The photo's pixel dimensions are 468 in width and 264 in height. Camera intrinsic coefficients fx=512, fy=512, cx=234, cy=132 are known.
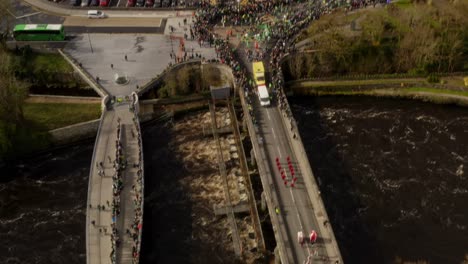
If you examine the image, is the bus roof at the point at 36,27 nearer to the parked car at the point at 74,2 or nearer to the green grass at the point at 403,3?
the parked car at the point at 74,2

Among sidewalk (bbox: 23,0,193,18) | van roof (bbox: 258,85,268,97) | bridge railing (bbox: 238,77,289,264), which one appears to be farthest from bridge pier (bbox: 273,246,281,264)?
sidewalk (bbox: 23,0,193,18)

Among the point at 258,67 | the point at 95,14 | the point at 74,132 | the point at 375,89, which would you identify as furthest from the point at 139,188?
the point at 95,14

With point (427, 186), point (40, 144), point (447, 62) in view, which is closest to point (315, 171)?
point (427, 186)

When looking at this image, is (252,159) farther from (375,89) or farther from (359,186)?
(375,89)

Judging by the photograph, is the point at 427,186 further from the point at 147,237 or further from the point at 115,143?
the point at 115,143

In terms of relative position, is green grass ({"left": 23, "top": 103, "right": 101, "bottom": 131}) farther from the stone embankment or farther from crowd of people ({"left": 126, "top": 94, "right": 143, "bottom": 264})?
the stone embankment

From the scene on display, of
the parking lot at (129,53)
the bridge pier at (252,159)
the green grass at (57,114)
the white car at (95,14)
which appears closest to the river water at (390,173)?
the bridge pier at (252,159)
